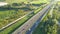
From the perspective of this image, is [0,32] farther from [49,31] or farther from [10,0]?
[10,0]

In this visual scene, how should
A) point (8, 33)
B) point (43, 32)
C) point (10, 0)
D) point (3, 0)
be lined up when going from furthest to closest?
point (3, 0), point (10, 0), point (43, 32), point (8, 33)

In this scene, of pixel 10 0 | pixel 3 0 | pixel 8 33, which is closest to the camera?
pixel 8 33

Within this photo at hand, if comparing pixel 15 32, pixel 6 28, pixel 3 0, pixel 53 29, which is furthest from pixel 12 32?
pixel 3 0

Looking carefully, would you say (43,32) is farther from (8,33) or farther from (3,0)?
(3,0)

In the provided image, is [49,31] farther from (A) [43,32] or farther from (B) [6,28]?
(B) [6,28]

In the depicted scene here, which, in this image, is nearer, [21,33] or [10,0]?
[21,33]

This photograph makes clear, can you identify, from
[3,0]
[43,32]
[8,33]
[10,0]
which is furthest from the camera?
[3,0]

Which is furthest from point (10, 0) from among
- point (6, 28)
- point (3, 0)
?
point (6, 28)

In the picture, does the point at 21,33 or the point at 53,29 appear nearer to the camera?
the point at 21,33
